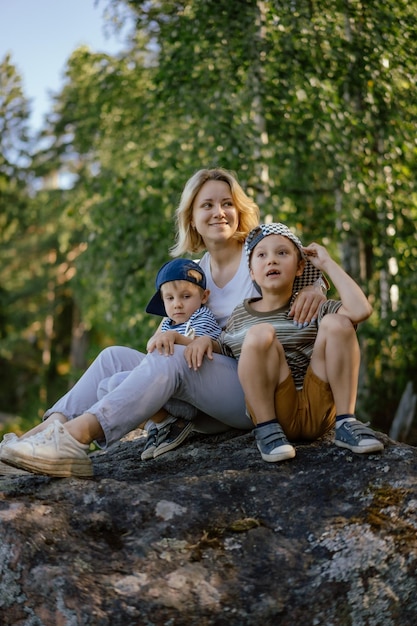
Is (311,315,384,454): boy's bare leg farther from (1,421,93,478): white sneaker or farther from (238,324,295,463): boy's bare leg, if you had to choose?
(1,421,93,478): white sneaker

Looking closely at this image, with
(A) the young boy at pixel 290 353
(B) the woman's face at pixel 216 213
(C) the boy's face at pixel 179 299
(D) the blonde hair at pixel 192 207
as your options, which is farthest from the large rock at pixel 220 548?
(D) the blonde hair at pixel 192 207

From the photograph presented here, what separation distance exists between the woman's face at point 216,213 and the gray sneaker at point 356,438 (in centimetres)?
118

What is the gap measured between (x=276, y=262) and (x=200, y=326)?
0.46 metres

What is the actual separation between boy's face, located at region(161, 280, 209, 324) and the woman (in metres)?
0.16

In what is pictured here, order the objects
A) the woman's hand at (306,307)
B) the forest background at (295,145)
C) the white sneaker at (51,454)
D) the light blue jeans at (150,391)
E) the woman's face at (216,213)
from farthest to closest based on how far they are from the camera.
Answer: the forest background at (295,145), the woman's face at (216,213), the woman's hand at (306,307), the light blue jeans at (150,391), the white sneaker at (51,454)

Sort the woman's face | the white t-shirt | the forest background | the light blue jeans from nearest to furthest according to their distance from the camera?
the light blue jeans
the white t-shirt
the woman's face
the forest background

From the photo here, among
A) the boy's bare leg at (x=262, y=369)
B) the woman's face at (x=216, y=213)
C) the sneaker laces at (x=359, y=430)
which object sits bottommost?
the sneaker laces at (x=359, y=430)

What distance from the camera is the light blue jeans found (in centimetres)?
276

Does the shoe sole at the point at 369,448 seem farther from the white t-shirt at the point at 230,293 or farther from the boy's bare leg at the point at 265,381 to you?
the white t-shirt at the point at 230,293

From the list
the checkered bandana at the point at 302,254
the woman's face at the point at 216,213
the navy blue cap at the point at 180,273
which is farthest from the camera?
the woman's face at the point at 216,213

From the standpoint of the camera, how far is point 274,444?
272cm

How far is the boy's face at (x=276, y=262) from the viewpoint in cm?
294

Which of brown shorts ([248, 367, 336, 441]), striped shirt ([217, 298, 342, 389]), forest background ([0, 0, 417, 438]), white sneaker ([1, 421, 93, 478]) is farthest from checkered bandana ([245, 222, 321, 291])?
forest background ([0, 0, 417, 438])

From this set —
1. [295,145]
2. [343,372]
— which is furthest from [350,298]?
[295,145]
